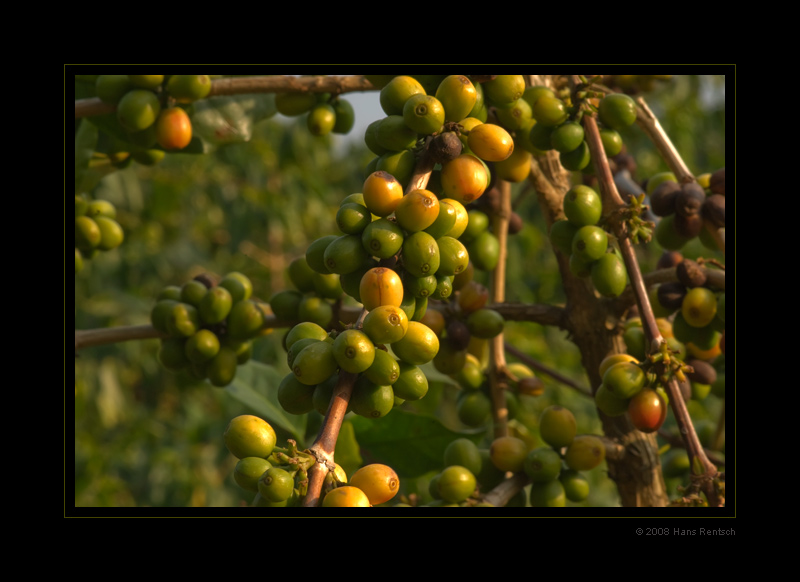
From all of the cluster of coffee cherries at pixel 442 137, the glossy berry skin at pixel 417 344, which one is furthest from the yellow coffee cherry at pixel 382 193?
the glossy berry skin at pixel 417 344

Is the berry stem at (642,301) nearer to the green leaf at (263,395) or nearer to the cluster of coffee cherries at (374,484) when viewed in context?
the cluster of coffee cherries at (374,484)

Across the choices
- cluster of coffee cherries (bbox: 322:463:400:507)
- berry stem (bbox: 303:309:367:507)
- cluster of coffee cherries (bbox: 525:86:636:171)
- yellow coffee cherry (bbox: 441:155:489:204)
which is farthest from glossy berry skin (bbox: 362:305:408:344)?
cluster of coffee cherries (bbox: 525:86:636:171)

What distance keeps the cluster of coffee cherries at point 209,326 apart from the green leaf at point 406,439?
447mm

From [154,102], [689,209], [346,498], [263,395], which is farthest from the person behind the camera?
[263,395]

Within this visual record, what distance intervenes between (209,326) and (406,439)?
693 millimetres

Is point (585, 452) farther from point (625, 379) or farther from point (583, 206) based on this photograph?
point (583, 206)

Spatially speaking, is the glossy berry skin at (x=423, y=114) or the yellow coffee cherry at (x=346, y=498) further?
the glossy berry skin at (x=423, y=114)

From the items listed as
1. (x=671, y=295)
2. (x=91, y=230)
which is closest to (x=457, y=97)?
(x=671, y=295)

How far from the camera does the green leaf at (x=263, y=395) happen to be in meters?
2.77

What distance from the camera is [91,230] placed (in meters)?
2.77

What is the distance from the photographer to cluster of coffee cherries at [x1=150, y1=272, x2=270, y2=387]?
2.37 meters
